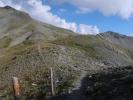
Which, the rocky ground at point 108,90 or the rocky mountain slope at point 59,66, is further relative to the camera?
the rocky mountain slope at point 59,66

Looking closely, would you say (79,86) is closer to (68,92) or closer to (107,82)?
(68,92)

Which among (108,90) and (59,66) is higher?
(59,66)

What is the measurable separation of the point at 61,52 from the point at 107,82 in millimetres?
45462

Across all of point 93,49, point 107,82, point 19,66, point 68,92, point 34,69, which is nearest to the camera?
point 107,82

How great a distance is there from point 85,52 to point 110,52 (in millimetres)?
7897

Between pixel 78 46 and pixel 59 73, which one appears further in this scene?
pixel 78 46

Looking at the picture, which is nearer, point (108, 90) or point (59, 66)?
point (108, 90)

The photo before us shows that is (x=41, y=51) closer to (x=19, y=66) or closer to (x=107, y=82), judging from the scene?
(x=19, y=66)

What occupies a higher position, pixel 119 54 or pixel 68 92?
pixel 119 54

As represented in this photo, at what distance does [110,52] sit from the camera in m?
98.8

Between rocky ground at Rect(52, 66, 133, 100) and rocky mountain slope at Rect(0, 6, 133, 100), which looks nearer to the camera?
rocky ground at Rect(52, 66, 133, 100)

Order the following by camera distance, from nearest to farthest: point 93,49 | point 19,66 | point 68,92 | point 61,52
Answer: point 68,92 → point 19,66 → point 61,52 → point 93,49

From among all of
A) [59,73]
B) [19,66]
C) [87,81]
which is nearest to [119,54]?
[19,66]

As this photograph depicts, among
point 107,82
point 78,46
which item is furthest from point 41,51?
point 107,82
